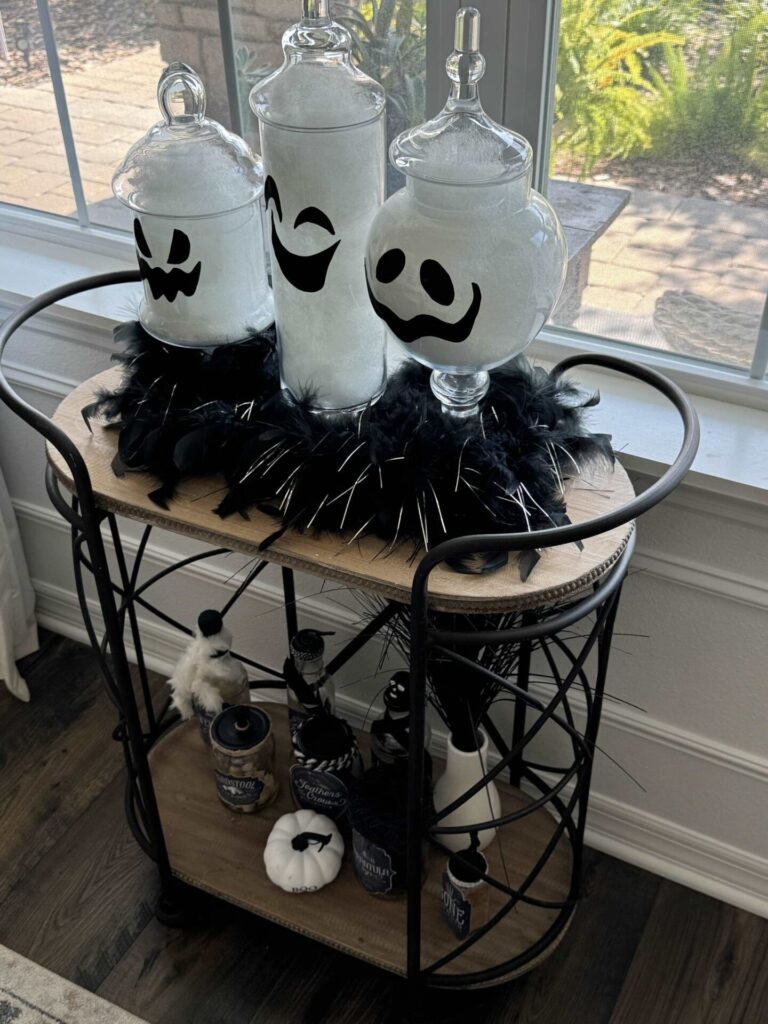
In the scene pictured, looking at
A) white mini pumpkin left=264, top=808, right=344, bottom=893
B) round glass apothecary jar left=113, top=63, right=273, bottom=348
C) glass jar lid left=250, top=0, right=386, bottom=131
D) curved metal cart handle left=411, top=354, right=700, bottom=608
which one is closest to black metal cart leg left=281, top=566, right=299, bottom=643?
white mini pumpkin left=264, top=808, right=344, bottom=893

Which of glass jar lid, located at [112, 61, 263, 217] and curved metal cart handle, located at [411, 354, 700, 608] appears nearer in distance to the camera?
curved metal cart handle, located at [411, 354, 700, 608]

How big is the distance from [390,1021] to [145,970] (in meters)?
0.34

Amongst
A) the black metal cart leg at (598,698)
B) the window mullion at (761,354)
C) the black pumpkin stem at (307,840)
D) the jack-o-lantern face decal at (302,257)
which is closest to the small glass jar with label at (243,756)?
the black pumpkin stem at (307,840)

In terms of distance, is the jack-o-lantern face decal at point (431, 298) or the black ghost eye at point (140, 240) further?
the black ghost eye at point (140, 240)

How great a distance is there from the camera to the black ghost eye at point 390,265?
35.7 inches

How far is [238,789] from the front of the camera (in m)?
1.43

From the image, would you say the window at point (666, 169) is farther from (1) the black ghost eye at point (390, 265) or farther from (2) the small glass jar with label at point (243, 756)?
(2) the small glass jar with label at point (243, 756)

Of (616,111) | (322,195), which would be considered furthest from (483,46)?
(322,195)

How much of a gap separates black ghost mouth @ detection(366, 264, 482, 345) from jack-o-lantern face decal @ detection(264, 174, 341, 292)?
0.17 feet

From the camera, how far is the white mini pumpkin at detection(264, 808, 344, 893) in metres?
1.35

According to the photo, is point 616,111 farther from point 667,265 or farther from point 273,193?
point 273,193

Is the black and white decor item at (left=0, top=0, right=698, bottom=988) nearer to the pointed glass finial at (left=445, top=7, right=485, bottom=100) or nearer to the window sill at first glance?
the pointed glass finial at (left=445, top=7, right=485, bottom=100)

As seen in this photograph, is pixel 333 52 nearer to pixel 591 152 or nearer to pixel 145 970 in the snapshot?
pixel 591 152

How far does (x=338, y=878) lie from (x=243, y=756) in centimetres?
20
